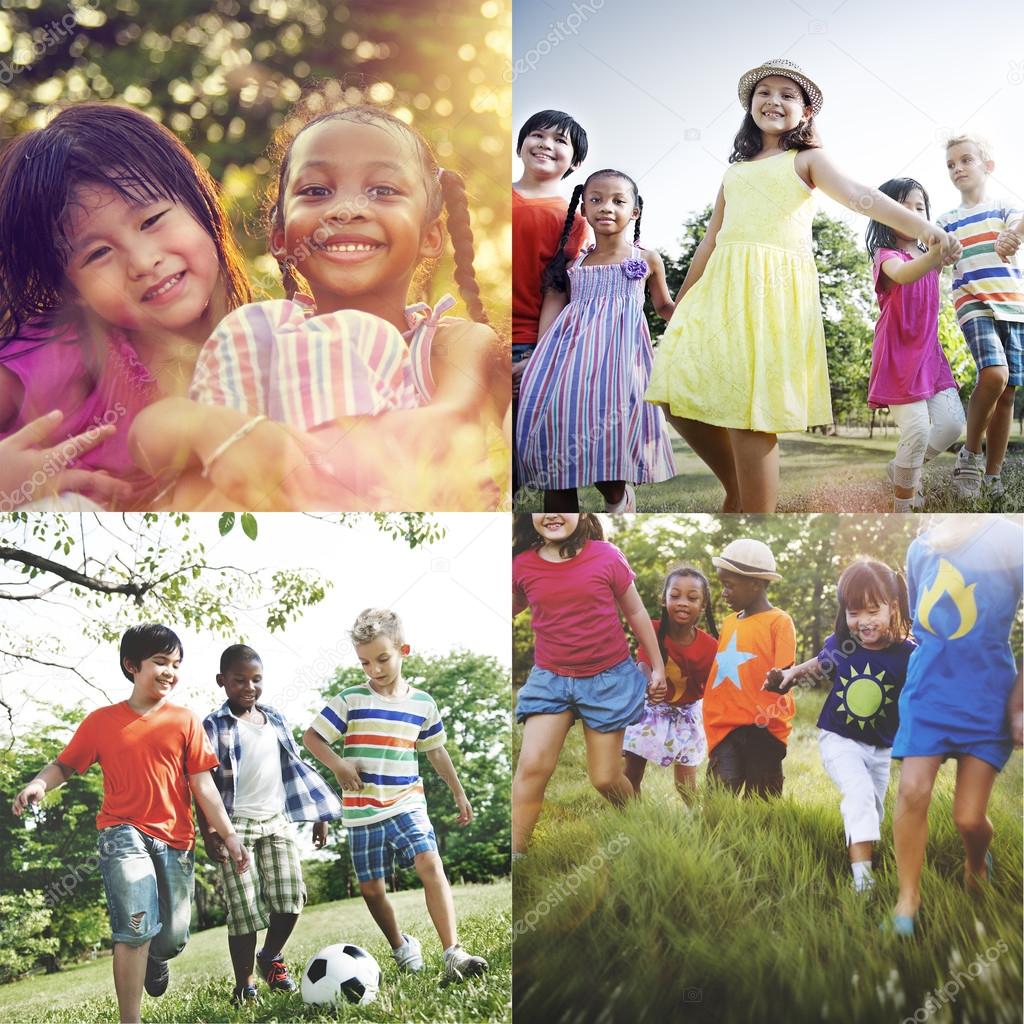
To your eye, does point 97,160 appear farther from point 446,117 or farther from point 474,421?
point 474,421

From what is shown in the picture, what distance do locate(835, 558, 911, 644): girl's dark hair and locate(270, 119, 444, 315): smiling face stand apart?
8.31ft

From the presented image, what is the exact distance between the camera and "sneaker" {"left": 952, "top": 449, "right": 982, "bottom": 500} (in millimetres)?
5445

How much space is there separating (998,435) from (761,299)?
138cm

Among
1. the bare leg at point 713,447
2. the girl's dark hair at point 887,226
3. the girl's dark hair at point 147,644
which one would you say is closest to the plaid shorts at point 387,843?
the girl's dark hair at point 147,644

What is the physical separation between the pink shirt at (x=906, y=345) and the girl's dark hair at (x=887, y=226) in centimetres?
4

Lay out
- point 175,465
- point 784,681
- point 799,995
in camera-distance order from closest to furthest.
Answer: point 799,995
point 784,681
point 175,465

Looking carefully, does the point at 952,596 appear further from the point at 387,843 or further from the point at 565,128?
the point at 565,128

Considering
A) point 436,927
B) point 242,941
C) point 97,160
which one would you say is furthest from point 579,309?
point 242,941

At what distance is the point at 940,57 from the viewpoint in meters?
5.48

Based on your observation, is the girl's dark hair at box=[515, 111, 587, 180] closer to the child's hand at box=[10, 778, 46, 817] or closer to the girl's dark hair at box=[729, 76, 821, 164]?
the girl's dark hair at box=[729, 76, 821, 164]

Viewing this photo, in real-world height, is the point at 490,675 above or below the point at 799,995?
above

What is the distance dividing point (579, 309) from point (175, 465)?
6.69 ft

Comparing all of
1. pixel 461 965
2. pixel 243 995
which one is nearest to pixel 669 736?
pixel 461 965

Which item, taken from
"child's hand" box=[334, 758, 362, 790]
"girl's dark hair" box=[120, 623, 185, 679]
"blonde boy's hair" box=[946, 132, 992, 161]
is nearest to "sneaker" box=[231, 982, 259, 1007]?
"child's hand" box=[334, 758, 362, 790]
